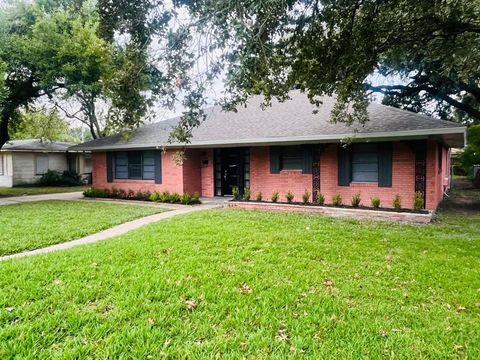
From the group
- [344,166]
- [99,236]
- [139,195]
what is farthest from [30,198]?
[344,166]

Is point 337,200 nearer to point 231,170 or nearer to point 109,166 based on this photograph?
point 231,170

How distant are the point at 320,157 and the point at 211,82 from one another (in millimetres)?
6523

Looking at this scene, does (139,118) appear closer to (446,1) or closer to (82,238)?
(82,238)

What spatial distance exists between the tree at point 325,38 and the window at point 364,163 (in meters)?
1.81

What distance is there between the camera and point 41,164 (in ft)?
79.8

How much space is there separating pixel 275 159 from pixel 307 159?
1.31m

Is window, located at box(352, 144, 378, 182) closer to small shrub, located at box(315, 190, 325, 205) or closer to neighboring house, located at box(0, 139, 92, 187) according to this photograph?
small shrub, located at box(315, 190, 325, 205)

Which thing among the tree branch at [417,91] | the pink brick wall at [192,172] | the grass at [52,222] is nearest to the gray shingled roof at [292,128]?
the pink brick wall at [192,172]

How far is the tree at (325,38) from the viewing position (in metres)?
5.55

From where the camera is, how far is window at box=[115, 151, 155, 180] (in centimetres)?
1541

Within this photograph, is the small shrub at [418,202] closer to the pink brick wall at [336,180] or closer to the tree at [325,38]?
the pink brick wall at [336,180]

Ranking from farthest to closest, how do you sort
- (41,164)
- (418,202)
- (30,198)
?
(41,164), (30,198), (418,202)

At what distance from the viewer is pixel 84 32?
45.9 ft

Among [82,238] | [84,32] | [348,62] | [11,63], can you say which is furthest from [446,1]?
[11,63]
